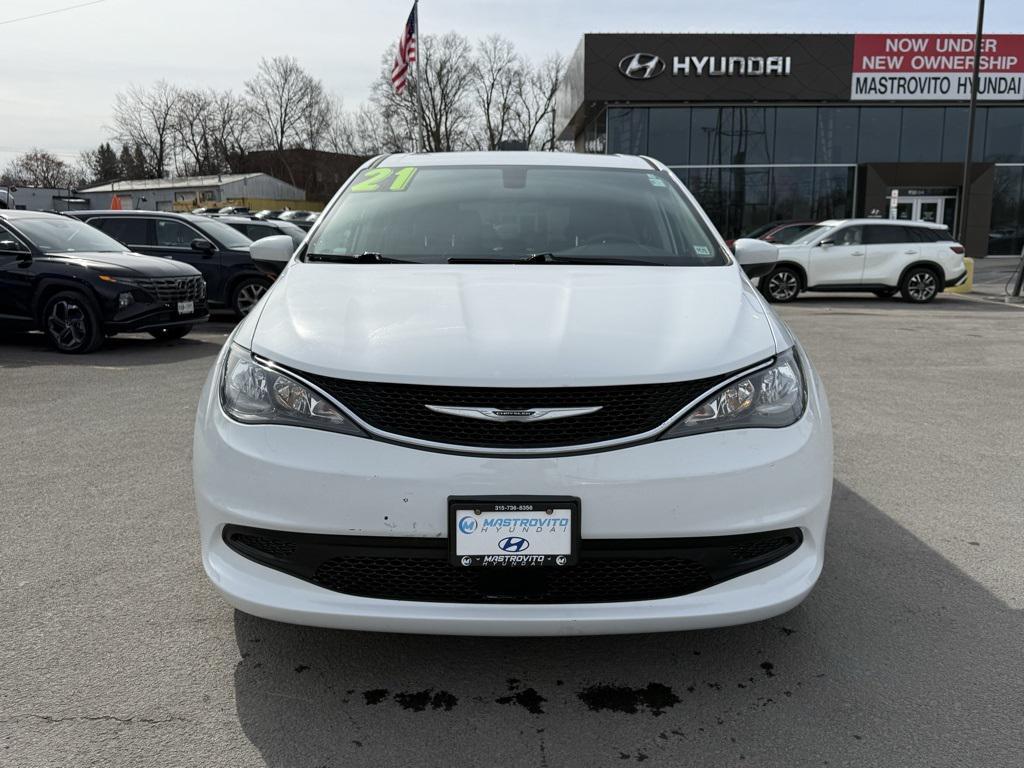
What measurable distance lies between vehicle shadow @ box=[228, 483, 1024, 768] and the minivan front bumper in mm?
292

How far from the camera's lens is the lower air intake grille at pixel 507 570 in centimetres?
225

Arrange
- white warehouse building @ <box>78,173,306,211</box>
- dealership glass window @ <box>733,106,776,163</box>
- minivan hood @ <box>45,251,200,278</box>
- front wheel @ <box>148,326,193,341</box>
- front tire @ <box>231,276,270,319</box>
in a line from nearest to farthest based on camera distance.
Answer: minivan hood @ <box>45,251,200,278</box>
front wheel @ <box>148,326,193,341</box>
front tire @ <box>231,276,270,319</box>
dealership glass window @ <box>733,106,776,163</box>
white warehouse building @ <box>78,173,306,211</box>

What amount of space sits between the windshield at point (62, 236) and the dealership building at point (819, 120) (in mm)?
19539

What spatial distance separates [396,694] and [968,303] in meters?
16.8

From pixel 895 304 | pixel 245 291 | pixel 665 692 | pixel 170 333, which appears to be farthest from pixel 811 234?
pixel 665 692

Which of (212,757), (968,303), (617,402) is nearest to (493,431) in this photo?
(617,402)

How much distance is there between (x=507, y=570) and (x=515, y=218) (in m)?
1.84

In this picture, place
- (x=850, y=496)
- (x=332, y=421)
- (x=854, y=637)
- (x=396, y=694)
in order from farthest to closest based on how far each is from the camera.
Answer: (x=850, y=496)
(x=854, y=637)
(x=396, y=694)
(x=332, y=421)

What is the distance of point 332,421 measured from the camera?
2.32 metres

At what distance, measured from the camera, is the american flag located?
2409 centimetres

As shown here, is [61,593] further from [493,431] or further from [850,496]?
[850,496]

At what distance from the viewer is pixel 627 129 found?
2764 cm

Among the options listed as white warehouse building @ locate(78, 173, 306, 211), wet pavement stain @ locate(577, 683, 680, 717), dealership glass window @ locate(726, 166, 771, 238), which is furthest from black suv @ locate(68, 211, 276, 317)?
white warehouse building @ locate(78, 173, 306, 211)

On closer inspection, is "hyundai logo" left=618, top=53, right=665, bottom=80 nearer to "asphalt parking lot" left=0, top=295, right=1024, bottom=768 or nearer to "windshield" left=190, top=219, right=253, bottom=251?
"windshield" left=190, top=219, right=253, bottom=251
